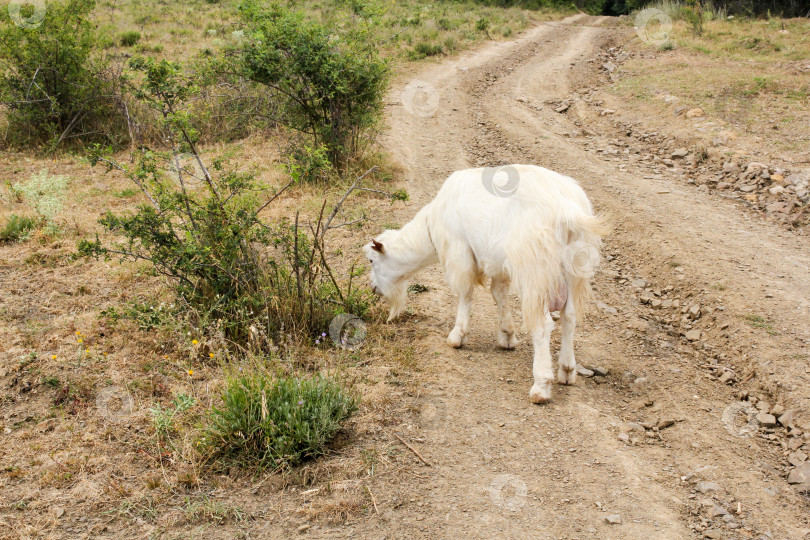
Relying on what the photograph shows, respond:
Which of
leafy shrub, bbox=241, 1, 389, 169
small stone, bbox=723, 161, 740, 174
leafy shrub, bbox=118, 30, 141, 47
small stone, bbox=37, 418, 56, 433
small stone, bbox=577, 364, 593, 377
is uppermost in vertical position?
leafy shrub, bbox=118, 30, 141, 47

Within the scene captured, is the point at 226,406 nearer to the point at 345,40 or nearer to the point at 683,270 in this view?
A: the point at 683,270

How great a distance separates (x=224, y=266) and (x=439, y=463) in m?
2.74

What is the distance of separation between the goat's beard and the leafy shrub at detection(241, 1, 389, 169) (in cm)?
412

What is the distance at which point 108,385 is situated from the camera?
203 inches

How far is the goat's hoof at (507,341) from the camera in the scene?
234 inches

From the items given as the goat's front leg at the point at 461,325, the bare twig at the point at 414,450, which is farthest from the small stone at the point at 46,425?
the goat's front leg at the point at 461,325

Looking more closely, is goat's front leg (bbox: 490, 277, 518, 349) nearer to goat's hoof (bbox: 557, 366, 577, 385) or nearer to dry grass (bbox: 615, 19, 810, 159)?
goat's hoof (bbox: 557, 366, 577, 385)

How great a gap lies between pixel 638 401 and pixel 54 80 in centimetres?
1150

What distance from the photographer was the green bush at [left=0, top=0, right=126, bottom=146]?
1148 centimetres

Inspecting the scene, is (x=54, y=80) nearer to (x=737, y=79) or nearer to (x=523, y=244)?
(x=523, y=244)

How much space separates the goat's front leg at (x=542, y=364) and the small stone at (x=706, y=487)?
4.00 feet

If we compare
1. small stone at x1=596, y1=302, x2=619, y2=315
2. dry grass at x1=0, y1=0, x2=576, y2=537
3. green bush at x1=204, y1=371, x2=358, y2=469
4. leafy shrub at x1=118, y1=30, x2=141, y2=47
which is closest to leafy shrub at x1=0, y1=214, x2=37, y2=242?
dry grass at x1=0, y1=0, x2=576, y2=537

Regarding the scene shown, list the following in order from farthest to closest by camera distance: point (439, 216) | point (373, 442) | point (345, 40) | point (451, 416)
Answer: point (345, 40)
point (439, 216)
point (451, 416)
point (373, 442)

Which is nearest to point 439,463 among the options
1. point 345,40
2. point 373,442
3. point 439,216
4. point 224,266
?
point 373,442
